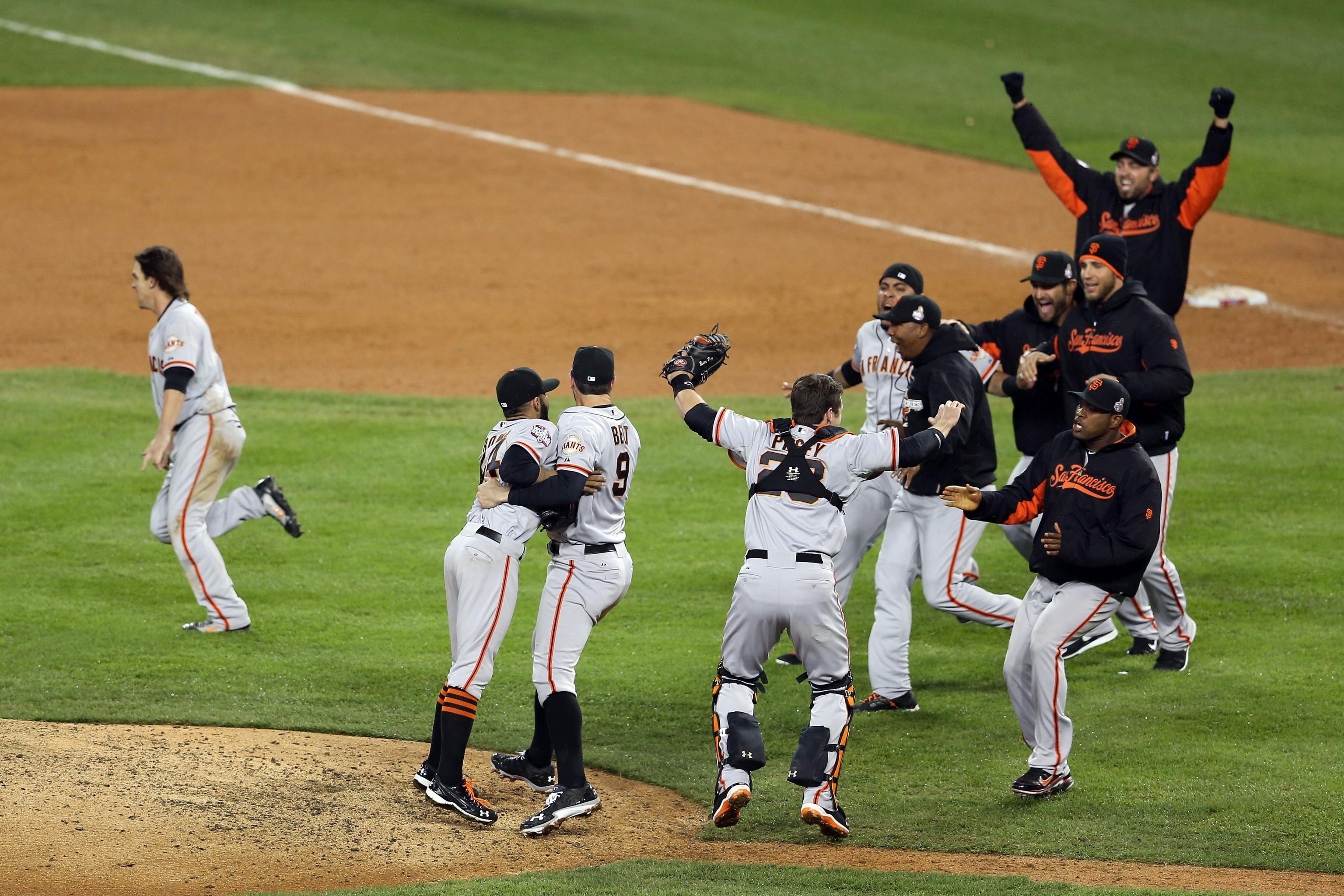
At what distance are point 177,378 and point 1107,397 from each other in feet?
16.3

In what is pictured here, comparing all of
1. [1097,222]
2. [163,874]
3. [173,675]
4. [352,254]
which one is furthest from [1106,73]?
[163,874]

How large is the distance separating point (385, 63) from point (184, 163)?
6.52 m

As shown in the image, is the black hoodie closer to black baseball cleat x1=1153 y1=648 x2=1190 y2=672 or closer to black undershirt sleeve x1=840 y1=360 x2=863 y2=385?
black undershirt sleeve x1=840 y1=360 x2=863 y2=385

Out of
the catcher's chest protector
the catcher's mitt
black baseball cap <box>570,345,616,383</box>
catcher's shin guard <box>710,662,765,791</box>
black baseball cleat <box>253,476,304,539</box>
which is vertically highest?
the catcher's mitt

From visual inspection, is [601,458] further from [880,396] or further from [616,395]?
[616,395]

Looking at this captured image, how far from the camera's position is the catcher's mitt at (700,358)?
21.4 ft

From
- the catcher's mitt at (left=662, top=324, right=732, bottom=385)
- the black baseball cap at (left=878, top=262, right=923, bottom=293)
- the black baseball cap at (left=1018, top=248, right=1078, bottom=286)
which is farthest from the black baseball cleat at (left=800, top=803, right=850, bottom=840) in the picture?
the black baseball cap at (left=1018, top=248, right=1078, bottom=286)

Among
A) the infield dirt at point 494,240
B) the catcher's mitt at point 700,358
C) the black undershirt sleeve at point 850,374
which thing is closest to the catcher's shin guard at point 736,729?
the catcher's mitt at point 700,358

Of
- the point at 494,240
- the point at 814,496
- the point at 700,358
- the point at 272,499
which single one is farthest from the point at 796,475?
the point at 494,240

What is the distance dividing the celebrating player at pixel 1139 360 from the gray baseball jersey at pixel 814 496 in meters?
1.82

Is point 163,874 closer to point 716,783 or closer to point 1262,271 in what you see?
point 716,783

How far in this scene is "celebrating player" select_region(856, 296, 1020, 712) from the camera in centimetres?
735

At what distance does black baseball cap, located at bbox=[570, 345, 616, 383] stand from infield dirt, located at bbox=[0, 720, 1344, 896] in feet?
6.08

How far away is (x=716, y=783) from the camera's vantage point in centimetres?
628
